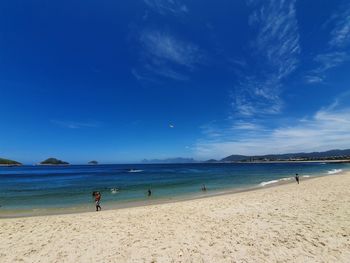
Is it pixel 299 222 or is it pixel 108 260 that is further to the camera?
pixel 299 222

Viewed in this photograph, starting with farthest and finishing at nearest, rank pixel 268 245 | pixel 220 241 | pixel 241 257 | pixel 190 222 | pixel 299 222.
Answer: pixel 190 222
pixel 299 222
pixel 220 241
pixel 268 245
pixel 241 257

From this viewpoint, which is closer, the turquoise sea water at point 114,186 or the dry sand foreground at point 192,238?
the dry sand foreground at point 192,238

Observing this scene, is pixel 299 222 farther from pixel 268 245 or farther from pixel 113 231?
pixel 113 231

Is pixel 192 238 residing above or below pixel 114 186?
below

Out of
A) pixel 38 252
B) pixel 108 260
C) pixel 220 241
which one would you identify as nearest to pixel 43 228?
pixel 38 252

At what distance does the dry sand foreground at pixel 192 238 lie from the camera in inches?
306

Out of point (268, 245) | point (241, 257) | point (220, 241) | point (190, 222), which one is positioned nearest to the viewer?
point (241, 257)

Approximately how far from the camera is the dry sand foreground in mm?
7781

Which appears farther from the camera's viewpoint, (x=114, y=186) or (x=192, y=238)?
(x=114, y=186)

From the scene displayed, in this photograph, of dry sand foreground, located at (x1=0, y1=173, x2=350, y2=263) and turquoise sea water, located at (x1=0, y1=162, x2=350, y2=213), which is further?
turquoise sea water, located at (x1=0, y1=162, x2=350, y2=213)

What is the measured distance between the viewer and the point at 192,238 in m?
9.43

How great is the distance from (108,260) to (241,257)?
166 inches

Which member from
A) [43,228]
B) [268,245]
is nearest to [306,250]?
[268,245]

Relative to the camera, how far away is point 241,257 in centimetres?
751
